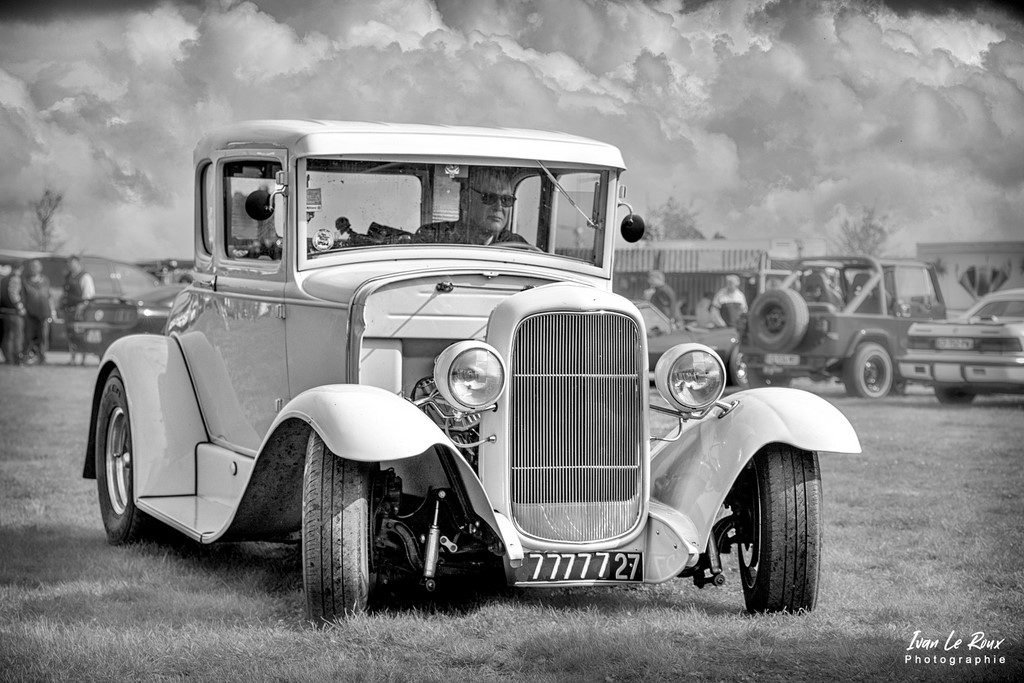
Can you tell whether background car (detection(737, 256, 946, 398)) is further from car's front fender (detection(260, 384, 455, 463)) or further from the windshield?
car's front fender (detection(260, 384, 455, 463))

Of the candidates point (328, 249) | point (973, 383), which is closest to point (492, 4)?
point (328, 249)

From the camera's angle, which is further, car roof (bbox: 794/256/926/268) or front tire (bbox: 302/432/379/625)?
car roof (bbox: 794/256/926/268)

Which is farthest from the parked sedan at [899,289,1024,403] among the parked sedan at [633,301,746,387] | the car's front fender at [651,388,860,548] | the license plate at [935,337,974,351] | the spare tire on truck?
the car's front fender at [651,388,860,548]

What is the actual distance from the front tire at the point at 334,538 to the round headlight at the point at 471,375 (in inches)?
16.1

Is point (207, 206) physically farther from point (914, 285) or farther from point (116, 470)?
point (914, 285)

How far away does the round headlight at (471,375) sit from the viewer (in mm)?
4137

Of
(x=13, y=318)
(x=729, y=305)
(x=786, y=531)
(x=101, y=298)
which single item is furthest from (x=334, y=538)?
(x=13, y=318)

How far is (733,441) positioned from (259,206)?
2109 mm

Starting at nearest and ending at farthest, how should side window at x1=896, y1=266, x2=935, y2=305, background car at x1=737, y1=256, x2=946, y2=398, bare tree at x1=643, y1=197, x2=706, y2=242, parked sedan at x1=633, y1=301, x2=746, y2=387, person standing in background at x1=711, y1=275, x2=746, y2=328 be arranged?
parked sedan at x1=633, y1=301, x2=746, y2=387, background car at x1=737, y1=256, x2=946, y2=398, side window at x1=896, y1=266, x2=935, y2=305, person standing in background at x1=711, y1=275, x2=746, y2=328, bare tree at x1=643, y1=197, x2=706, y2=242

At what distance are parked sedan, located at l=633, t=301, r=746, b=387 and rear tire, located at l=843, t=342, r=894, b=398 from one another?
4.63 feet

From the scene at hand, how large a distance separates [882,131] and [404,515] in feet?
35.5

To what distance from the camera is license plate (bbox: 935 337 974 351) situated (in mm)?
14258

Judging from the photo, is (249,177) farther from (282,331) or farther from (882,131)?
(882,131)
